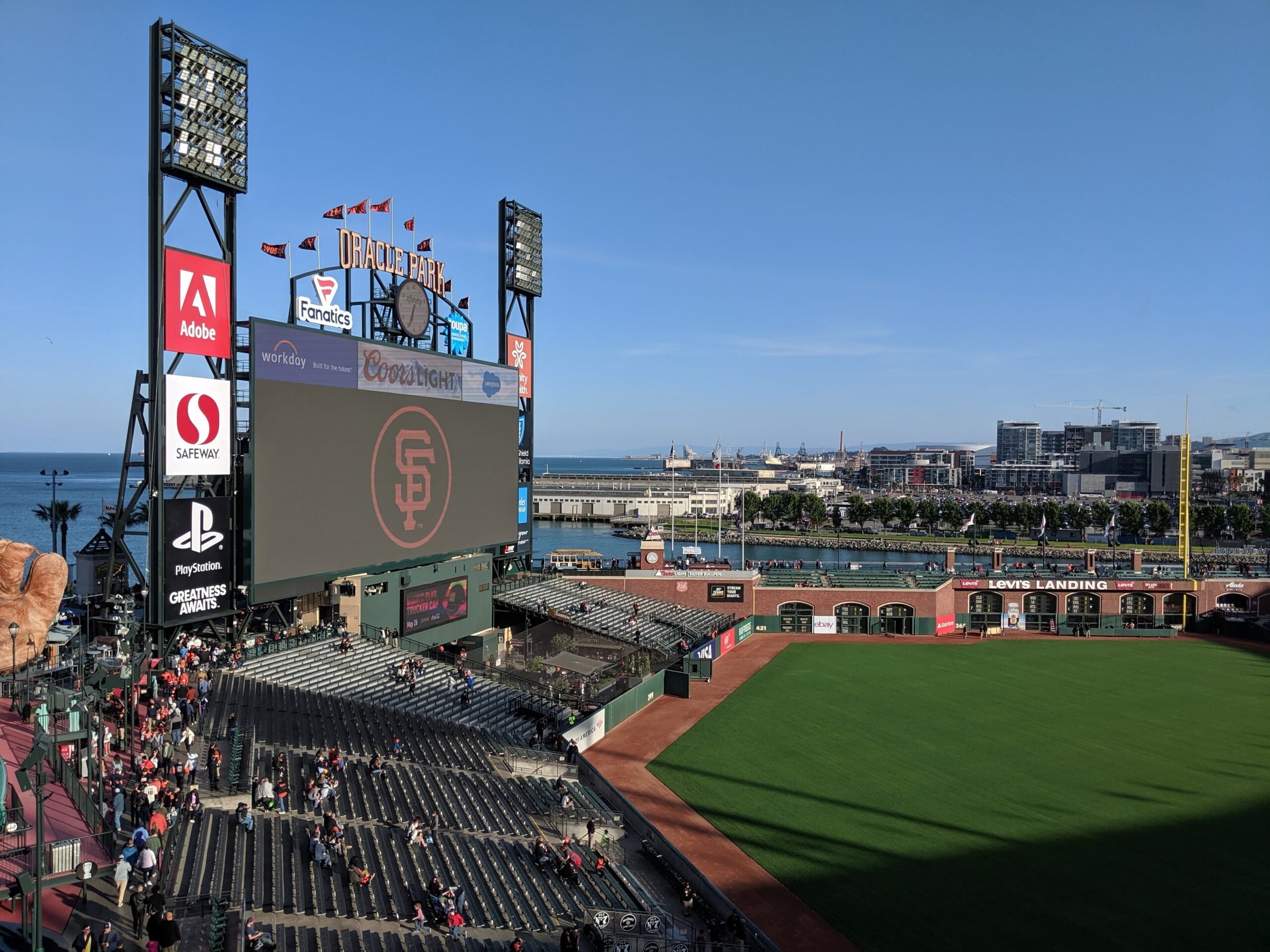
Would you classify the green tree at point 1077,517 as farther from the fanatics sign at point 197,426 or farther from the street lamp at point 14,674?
the street lamp at point 14,674

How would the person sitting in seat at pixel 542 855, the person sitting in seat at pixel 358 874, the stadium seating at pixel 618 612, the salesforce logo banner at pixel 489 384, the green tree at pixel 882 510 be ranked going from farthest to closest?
the green tree at pixel 882 510 < the stadium seating at pixel 618 612 < the salesforce logo banner at pixel 489 384 < the person sitting in seat at pixel 542 855 < the person sitting in seat at pixel 358 874

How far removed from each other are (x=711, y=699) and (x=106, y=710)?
2534cm

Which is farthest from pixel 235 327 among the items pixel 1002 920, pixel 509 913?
pixel 1002 920

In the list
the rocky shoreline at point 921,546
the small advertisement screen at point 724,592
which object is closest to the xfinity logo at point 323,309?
the small advertisement screen at point 724,592

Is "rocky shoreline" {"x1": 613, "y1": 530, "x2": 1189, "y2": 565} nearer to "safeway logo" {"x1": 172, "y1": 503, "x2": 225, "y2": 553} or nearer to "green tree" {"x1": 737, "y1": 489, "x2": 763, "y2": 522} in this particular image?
"green tree" {"x1": 737, "y1": 489, "x2": 763, "y2": 522}

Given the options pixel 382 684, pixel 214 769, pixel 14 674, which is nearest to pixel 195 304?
pixel 14 674

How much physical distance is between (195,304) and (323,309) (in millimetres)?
Result: 5776

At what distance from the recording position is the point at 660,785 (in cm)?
2938

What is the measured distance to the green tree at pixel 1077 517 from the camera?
14062 cm

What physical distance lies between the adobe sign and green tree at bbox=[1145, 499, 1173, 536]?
Answer: 149 m

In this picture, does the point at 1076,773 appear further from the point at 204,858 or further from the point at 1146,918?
the point at 204,858

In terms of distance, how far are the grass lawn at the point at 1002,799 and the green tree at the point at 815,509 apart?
106 m

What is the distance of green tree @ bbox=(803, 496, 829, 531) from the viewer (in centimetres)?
15262

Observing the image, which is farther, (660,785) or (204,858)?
(660,785)
